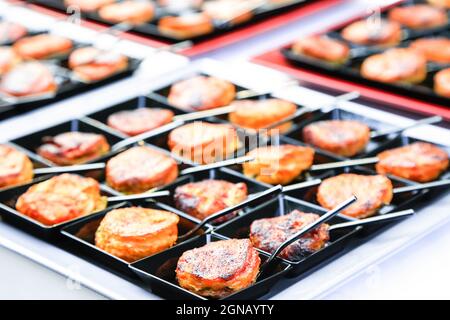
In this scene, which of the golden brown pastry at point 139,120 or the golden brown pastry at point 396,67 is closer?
the golden brown pastry at point 139,120

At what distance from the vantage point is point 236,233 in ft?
7.60

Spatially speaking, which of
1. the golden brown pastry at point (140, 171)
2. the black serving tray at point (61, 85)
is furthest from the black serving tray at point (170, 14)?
the golden brown pastry at point (140, 171)

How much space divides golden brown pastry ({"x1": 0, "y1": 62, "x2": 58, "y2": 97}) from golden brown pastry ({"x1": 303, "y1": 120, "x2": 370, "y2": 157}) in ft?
3.68

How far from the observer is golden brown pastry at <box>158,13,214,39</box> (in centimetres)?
382

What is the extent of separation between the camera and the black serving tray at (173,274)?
1977 mm

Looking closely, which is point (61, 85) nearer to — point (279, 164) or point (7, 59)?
point (7, 59)

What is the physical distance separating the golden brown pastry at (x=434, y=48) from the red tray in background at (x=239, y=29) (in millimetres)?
698

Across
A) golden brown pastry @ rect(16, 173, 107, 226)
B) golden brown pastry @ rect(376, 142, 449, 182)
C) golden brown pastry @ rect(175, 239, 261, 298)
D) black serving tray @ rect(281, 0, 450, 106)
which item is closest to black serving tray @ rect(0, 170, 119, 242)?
golden brown pastry @ rect(16, 173, 107, 226)

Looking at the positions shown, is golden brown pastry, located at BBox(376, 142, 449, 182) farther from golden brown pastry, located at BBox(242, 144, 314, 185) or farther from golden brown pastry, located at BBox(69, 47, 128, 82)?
golden brown pastry, located at BBox(69, 47, 128, 82)

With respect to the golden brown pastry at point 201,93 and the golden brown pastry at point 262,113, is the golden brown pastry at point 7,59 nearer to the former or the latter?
the golden brown pastry at point 201,93

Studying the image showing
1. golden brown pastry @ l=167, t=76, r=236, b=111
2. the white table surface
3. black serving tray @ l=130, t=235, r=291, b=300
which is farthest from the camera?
golden brown pastry @ l=167, t=76, r=236, b=111

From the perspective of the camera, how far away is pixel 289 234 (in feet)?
7.24

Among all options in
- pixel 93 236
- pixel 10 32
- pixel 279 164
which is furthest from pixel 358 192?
pixel 10 32
